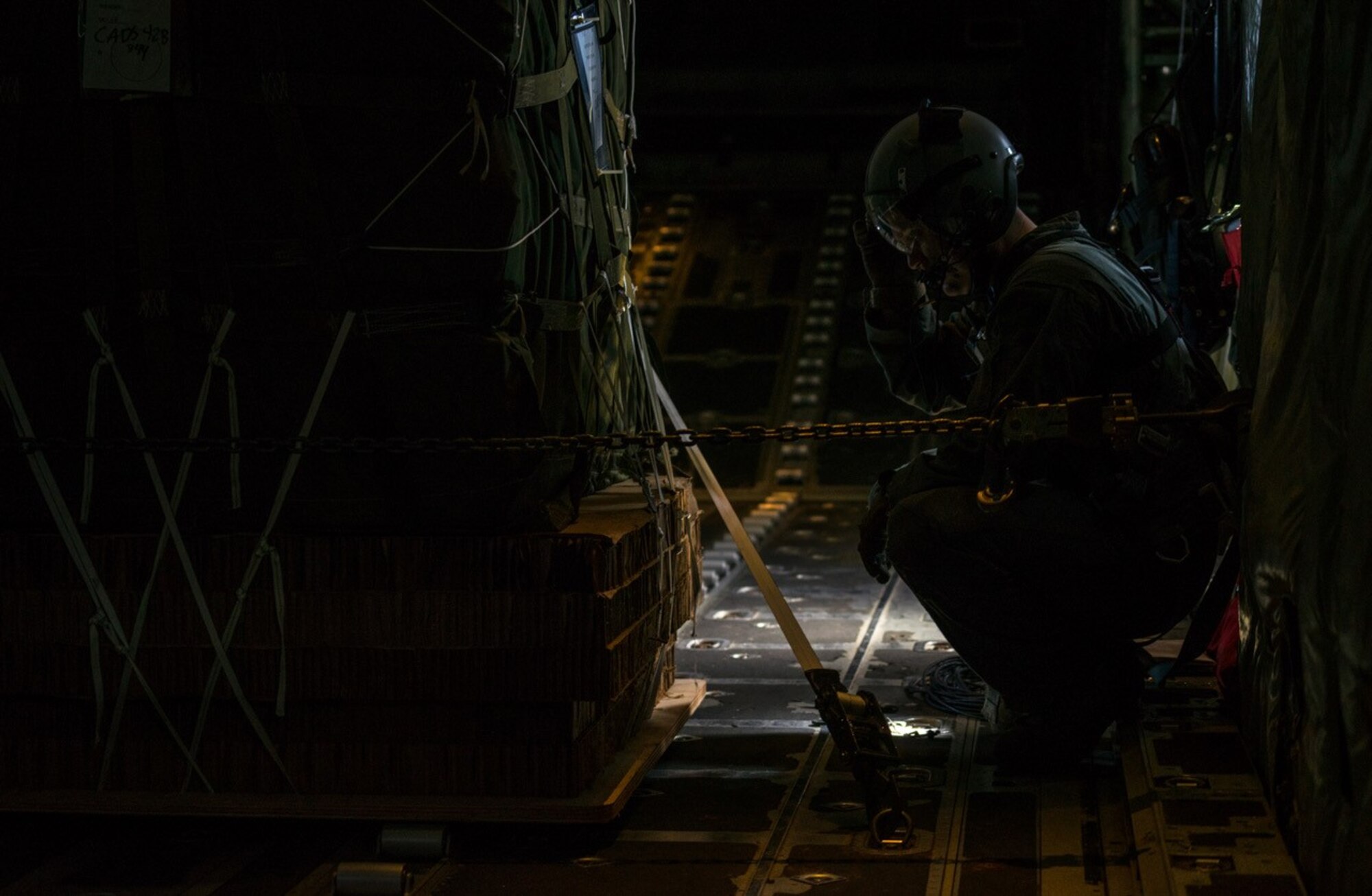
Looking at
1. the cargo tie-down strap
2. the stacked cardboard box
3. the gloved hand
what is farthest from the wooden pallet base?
the gloved hand

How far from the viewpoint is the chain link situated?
297 cm

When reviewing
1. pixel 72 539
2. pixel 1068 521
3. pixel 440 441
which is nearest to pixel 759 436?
pixel 440 441

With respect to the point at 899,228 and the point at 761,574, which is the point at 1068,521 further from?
the point at 899,228

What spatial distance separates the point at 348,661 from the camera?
3.06 m

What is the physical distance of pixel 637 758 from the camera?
342 centimetres

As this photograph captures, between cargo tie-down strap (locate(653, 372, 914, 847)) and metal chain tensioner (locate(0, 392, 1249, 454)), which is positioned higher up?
metal chain tensioner (locate(0, 392, 1249, 454))

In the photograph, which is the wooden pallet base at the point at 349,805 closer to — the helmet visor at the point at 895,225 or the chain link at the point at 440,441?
the chain link at the point at 440,441

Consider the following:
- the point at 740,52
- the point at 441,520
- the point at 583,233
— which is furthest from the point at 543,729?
the point at 740,52

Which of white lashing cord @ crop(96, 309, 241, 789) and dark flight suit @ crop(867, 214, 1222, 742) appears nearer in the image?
white lashing cord @ crop(96, 309, 241, 789)

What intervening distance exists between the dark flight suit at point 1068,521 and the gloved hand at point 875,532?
16 centimetres

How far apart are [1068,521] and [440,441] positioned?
1.39 m

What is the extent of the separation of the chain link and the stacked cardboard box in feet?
0.60

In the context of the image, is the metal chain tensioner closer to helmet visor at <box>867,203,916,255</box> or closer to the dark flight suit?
the dark flight suit

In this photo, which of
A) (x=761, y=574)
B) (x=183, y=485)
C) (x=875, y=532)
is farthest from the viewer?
(x=875, y=532)
